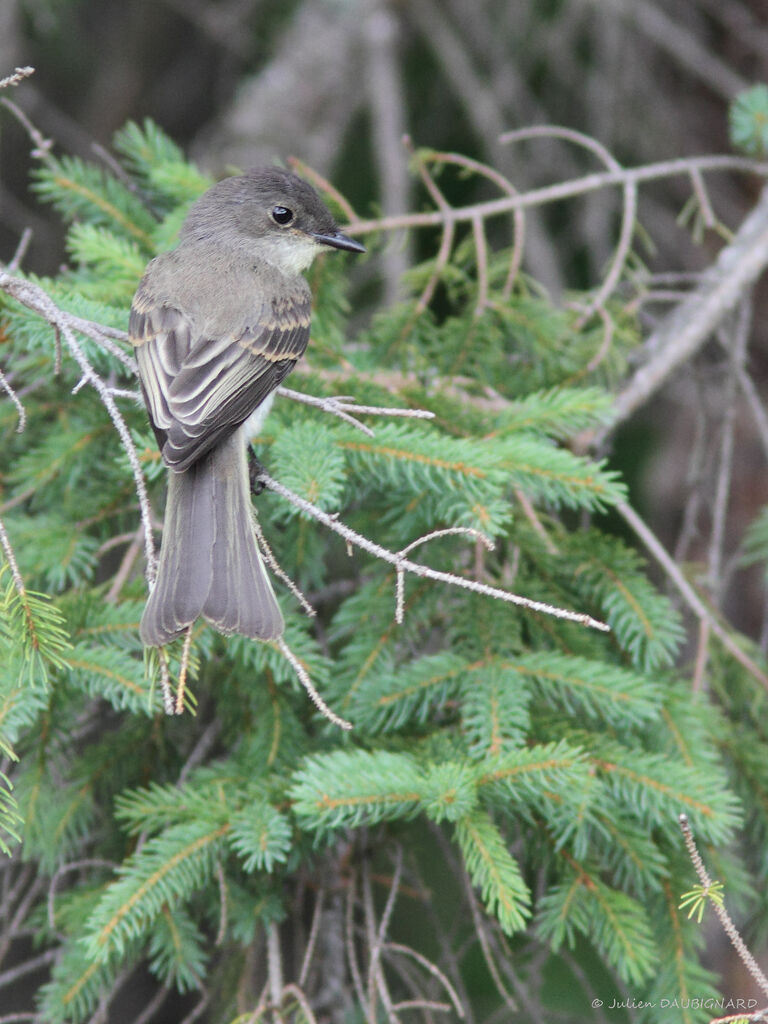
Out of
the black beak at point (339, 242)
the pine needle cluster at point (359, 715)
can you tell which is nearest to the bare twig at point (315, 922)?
the pine needle cluster at point (359, 715)

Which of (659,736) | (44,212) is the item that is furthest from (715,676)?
(44,212)

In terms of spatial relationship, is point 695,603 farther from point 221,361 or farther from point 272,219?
point 272,219

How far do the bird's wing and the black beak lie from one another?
13.6 inches

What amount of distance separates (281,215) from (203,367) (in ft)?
2.64

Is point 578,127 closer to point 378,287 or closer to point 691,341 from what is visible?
point 378,287

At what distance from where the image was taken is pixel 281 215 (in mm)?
3229

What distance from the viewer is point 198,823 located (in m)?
2.18

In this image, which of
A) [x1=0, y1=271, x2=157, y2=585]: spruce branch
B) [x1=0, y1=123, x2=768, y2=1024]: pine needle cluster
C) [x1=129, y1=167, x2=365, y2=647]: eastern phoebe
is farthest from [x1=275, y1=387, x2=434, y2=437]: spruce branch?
[x1=0, y1=271, x2=157, y2=585]: spruce branch

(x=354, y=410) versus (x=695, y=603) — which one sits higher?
(x=354, y=410)

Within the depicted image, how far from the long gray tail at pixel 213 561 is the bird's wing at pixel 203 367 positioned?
7cm

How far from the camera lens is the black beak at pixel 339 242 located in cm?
308

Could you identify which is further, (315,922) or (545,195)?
(545,195)

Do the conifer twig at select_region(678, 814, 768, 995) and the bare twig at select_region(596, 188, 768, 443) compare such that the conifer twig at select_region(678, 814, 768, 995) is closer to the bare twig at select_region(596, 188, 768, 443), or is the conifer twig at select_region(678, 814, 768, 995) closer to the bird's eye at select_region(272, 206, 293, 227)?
the bare twig at select_region(596, 188, 768, 443)

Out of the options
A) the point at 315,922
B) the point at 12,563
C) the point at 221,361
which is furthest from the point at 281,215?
the point at 315,922
